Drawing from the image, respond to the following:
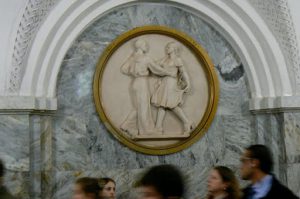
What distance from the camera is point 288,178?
7.86m

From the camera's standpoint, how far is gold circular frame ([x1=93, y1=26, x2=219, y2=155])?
25.1 feet

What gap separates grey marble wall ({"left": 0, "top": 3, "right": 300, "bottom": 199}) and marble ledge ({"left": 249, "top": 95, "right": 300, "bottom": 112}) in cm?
8

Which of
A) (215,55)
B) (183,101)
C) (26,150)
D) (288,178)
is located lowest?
(288,178)

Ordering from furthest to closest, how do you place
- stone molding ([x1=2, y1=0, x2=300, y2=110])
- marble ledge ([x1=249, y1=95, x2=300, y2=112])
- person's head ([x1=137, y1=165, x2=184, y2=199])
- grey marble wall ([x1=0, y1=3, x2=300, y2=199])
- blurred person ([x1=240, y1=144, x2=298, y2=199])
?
marble ledge ([x1=249, y1=95, x2=300, y2=112])
stone molding ([x1=2, y1=0, x2=300, y2=110])
grey marble wall ([x1=0, y1=3, x2=300, y2=199])
blurred person ([x1=240, y1=144, x2=298, y2=199])
person's head ([x1=137, y1=165, x2=184, y2=199])

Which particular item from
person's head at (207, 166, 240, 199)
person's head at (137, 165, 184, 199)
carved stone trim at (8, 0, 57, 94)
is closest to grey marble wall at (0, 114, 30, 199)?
carved stone trim at (8, 0, 57, 94)

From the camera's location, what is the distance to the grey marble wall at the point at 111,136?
715 cm

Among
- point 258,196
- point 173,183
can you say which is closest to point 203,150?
point 258,196

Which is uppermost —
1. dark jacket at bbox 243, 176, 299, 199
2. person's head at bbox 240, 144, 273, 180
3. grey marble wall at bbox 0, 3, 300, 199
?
grey marble wall at bbox 0, 3, 300, 199

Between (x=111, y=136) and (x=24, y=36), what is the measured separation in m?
1.59

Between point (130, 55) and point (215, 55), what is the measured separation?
3.74 ft

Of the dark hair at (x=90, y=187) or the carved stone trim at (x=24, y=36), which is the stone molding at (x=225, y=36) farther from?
the dark hair at (x=90, y=187)

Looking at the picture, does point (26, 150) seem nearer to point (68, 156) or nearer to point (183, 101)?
point (68, 156)

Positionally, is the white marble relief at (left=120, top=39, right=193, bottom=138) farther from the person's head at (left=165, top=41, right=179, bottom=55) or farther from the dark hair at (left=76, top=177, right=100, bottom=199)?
the dark hair at (left=76, top=177, right=100, bottom=199)

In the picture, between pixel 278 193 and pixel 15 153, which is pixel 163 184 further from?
pixel 15 153
